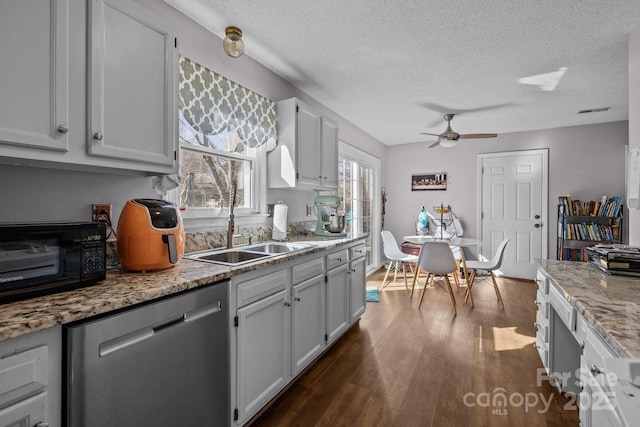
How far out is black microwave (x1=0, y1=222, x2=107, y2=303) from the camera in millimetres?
926

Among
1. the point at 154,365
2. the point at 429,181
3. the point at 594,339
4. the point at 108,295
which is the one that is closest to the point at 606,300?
the point at 594,339

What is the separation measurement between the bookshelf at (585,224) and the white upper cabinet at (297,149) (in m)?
3.67

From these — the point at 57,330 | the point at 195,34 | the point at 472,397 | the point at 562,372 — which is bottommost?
the point at 472,397

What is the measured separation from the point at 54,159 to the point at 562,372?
2793mm

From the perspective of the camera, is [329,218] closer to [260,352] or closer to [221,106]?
[221,106]

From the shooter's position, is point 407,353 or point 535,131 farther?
point 535,131

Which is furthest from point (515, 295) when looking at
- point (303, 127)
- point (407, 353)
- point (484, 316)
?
point (303, 127)

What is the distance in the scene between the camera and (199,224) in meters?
2.04

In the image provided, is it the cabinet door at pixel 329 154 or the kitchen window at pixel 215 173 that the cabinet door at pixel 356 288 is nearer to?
the cabinet door at pixel 329 154

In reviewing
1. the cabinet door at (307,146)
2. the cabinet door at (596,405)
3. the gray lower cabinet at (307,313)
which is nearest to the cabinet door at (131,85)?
the gray lower cabinet at (307,313)

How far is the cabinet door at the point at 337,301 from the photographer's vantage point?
2.35m

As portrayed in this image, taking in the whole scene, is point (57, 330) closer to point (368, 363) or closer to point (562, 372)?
point (368, 363)

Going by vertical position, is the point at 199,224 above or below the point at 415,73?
below

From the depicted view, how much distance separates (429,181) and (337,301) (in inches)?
148
